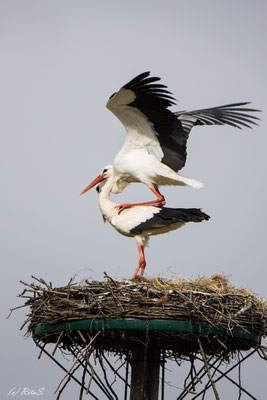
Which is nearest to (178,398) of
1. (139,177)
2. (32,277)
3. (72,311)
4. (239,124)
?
(72,311)

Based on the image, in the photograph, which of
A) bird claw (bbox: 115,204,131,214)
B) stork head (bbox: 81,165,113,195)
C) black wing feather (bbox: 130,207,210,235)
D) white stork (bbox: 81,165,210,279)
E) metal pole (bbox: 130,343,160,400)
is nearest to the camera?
metal pole (bbox: 130,343,160,400)

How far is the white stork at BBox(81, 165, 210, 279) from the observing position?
348 inches

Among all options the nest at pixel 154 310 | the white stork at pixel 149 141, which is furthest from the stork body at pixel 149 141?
the nest at pixel 154 310

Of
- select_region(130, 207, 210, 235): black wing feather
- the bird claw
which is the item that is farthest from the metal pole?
the bird claw

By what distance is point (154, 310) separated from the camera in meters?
7.17

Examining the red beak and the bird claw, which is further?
the red beak

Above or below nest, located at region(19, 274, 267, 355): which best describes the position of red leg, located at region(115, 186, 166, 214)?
above

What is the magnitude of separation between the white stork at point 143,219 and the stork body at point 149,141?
0.20 metres

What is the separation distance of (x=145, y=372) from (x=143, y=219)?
7.01 feet

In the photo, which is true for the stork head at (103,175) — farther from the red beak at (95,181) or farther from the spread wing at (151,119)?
the spread wing at (151,119)

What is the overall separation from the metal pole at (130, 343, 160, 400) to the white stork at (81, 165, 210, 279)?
1.36 metres

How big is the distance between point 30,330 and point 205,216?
249cm

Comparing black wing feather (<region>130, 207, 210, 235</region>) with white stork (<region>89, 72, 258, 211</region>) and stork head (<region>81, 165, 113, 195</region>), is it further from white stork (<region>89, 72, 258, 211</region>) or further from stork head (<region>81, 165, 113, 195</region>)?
stork head (<region>81, 165, 113, 195</region>)

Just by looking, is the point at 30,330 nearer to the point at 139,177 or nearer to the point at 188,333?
the point at 188,333
